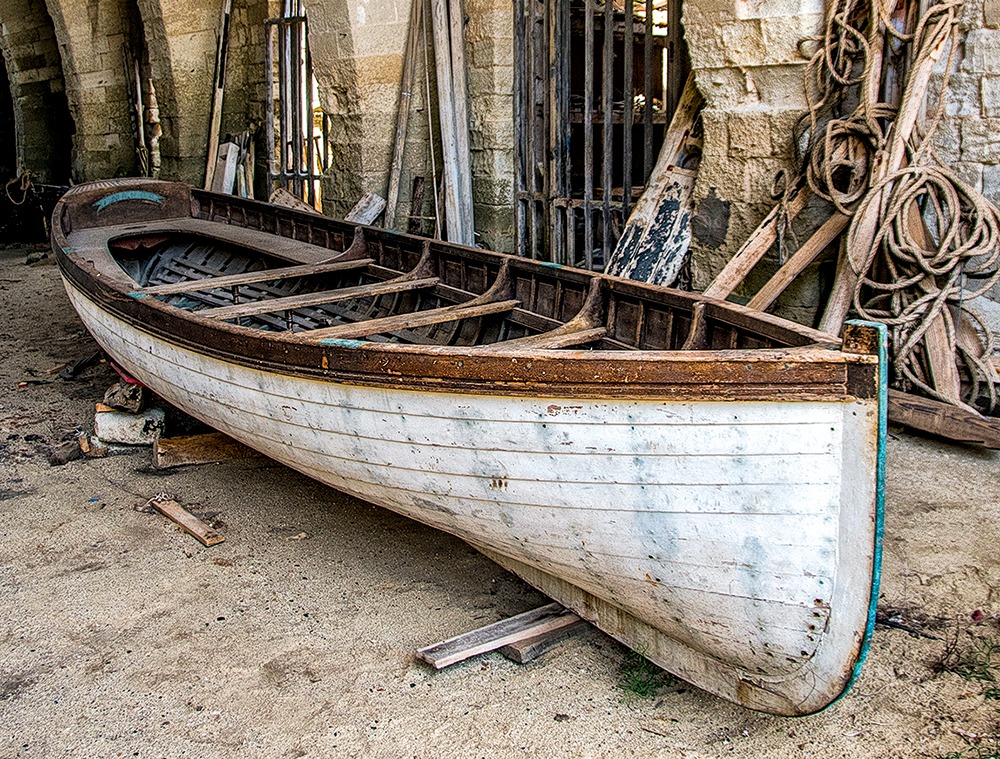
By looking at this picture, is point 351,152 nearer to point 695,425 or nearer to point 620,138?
point 620,138

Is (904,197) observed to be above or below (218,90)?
below

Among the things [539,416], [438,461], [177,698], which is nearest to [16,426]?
[177,698]

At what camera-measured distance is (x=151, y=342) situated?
166 inches

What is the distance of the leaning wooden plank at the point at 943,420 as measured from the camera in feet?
14.0

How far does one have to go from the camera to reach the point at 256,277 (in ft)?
16.1

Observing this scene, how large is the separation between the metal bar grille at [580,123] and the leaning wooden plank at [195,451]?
269 centimetres

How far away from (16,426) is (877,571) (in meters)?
4.43

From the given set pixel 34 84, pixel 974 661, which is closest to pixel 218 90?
pixel 34 84

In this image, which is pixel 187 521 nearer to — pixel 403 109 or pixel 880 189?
pixel 880 189

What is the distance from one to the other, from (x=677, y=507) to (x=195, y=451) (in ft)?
9.28

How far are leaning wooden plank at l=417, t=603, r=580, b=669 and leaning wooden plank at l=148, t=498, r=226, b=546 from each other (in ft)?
4.05

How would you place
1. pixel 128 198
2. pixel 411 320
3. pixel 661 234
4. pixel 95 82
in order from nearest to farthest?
1. pixel 411 320
2. pixel 661 234
3. pixel 128 198
4. pixel 95 82

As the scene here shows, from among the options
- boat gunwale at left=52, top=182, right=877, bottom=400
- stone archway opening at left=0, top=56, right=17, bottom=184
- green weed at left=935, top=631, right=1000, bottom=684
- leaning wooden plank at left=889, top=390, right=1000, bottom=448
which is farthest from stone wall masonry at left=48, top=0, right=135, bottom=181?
green weed at left=935, top=631, right=1000, bottom=684

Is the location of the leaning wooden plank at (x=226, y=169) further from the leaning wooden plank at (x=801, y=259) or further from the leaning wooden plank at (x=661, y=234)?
the leaning wooden plank at (x=801, y=259)
